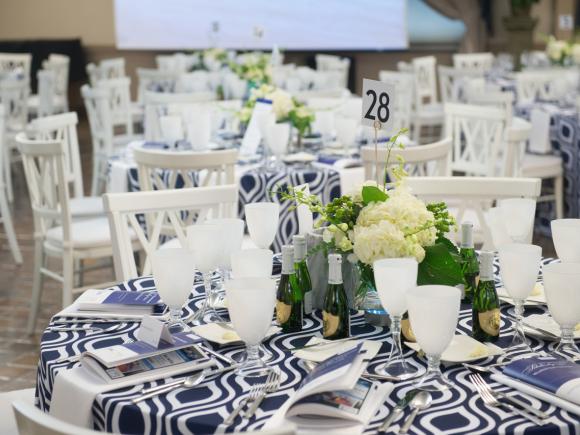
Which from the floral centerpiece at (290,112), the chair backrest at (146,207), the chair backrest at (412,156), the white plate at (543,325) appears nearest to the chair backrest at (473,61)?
the floral centerpiece at (290,112)

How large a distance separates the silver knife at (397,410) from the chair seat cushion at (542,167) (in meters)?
3.95

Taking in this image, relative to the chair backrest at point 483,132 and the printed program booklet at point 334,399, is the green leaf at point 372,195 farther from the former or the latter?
the chair backrest at point 483,132

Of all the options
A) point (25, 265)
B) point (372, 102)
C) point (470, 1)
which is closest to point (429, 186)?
point (372, 102)

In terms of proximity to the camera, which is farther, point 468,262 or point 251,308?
point 468,262

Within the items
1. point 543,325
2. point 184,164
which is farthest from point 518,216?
point 184,164

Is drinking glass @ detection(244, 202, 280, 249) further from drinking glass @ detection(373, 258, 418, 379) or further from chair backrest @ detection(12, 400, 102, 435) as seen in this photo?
chair backrest @ detection(12, 400, 102, 435)

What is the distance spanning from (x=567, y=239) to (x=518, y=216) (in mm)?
147

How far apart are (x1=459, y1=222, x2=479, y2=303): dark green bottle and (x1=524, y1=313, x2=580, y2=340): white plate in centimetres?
15

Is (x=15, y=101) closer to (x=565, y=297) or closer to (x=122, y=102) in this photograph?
(x=122, y=102)

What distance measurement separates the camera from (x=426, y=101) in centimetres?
1170

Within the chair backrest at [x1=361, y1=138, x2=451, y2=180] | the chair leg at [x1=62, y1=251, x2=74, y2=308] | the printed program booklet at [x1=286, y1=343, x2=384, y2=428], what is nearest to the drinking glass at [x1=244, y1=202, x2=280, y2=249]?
the printed program booklet at [x1=286, y1=343, x2=384, y2=428]

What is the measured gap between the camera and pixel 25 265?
5262 millimetres

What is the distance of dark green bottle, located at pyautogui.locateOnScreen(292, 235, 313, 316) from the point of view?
1.99 metres

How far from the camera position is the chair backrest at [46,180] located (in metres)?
3.70
